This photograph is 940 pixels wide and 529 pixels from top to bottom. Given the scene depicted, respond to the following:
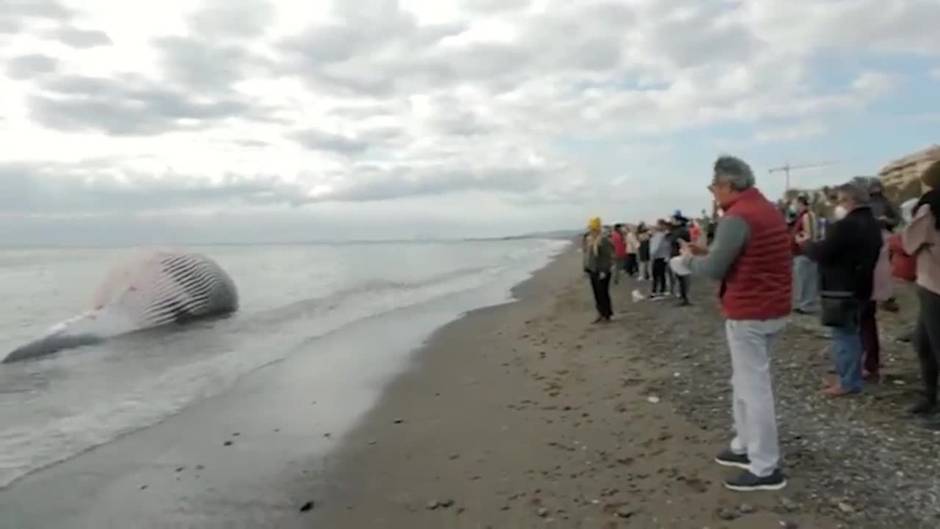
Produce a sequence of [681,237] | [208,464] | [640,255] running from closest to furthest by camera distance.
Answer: [208,464] → [681,237] → [640,255]

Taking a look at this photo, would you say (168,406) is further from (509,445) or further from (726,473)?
(726,473)

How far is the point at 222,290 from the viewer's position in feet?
74.6

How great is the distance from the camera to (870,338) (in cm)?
761

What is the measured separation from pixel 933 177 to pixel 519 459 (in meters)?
3.81

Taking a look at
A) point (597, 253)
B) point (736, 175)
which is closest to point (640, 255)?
point (597, 253)

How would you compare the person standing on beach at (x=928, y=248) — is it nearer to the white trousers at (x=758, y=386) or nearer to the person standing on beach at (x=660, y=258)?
the white trousers at (x=758, y=386)

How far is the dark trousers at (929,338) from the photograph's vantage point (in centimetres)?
574

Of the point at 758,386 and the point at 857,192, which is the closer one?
the point at 758,386

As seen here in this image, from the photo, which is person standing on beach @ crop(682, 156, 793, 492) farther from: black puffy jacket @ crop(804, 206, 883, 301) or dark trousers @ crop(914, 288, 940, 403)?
black puffy jacket @ crop(804, 206, 883, 301)

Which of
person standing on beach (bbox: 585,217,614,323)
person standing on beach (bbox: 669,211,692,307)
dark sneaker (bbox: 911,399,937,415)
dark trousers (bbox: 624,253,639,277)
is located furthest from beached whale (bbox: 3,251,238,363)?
dark sneaker (bbox: 911,399,937,415)

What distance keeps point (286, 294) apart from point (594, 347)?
20.4 metres

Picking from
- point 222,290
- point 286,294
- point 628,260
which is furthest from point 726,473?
point 286,294

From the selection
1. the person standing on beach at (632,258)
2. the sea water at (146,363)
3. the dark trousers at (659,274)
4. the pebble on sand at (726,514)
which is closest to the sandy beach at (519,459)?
the pebble on sand at (726,514)

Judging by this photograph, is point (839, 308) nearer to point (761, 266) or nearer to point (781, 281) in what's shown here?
point (781, 281)
